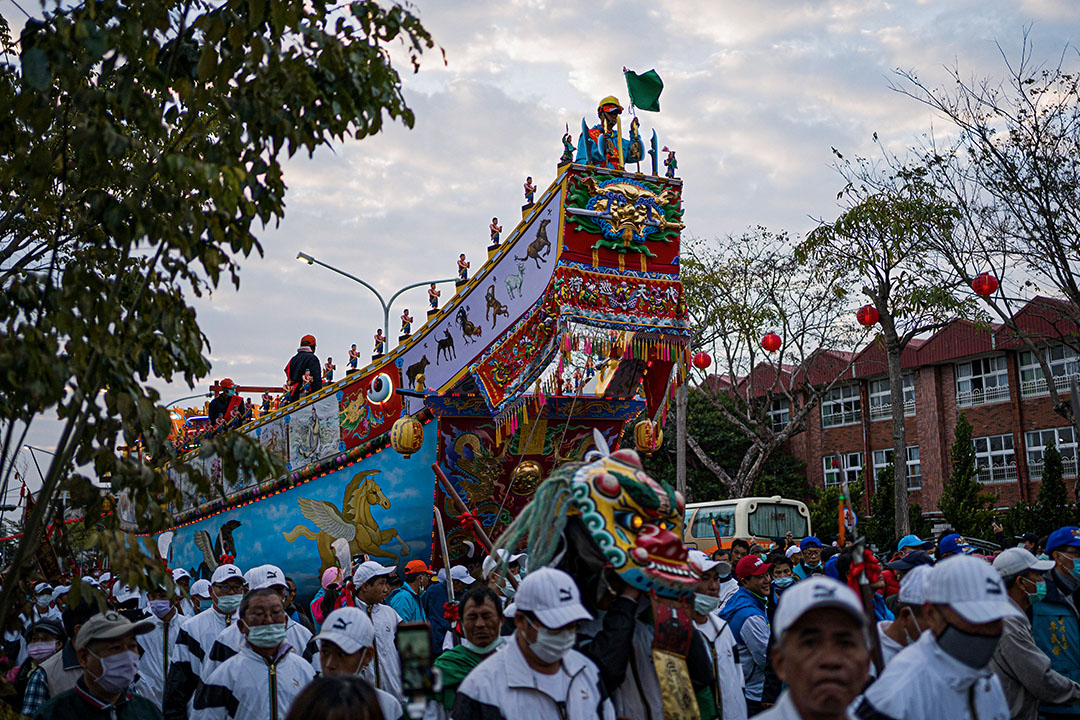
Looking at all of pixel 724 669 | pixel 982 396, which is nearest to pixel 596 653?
pixel 724 669

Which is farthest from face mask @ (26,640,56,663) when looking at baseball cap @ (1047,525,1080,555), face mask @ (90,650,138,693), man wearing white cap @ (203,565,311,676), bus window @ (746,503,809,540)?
bus window @ (746,503,809,540)

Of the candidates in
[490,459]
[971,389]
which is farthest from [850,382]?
[490,459]

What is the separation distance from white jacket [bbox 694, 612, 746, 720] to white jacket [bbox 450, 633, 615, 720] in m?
1.95

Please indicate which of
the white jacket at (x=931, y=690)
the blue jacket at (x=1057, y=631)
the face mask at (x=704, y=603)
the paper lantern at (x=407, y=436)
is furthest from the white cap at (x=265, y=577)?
the paper lantern at (x=407, y=436)

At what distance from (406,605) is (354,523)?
16.7ft

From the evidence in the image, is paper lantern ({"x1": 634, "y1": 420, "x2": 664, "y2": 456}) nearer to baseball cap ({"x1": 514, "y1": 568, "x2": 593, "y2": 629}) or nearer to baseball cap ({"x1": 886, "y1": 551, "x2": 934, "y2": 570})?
baseball cap ({"x1": 886, "y1": 551, "x2": 934, "y2": 570})

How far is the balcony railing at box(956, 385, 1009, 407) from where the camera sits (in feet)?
112

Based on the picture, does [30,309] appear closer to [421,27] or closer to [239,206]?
[239,206]

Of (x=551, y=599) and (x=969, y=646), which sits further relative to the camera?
(x=551, y=599)

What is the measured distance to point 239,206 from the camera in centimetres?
402

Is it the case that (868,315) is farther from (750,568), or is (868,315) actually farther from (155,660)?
(155,660)

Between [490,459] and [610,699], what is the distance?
8999 millimetres

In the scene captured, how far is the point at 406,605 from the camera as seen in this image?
9.40 m

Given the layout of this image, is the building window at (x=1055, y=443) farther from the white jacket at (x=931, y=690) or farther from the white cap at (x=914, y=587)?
the white jacket at (x=931, y=690)
